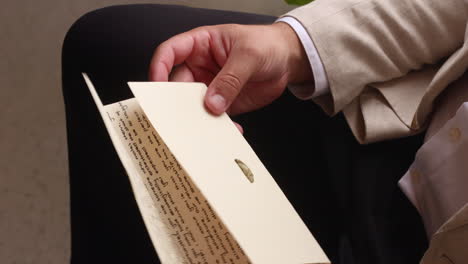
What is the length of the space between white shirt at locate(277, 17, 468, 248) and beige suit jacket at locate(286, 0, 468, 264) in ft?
0.17

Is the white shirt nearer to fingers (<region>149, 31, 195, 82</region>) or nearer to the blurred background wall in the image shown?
fingers (<region>149, 31, 195, 82</region>)

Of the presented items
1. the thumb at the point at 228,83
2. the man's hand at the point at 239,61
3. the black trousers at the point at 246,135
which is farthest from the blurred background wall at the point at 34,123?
the thumb at the point at 228,83

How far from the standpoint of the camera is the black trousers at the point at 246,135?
1.77 ft

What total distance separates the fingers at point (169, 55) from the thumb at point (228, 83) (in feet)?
0.29

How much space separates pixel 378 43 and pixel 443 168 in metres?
0.23

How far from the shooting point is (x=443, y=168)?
1.62 ft

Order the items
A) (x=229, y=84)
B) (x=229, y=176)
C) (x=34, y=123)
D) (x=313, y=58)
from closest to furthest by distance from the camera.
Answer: (x=229, y=176)
(x=229, y=84)
(x=313, y=58)
(x=34, y=123)

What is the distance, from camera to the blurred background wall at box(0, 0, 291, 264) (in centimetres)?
109

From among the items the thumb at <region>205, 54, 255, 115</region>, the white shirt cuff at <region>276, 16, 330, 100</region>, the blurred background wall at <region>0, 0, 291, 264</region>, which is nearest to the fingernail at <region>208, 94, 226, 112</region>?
the thumb at <region>205, 54, 255, 115</region>

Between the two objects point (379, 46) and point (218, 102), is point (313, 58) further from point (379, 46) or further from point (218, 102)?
point (218, 102)

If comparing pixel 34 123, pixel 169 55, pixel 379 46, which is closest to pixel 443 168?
pixel 379 46

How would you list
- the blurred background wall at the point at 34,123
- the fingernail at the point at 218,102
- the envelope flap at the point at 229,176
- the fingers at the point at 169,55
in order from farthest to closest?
the blurred background wall at the point at 34,123, the fingers at the point at 169,55, the fingernail at the point at 218,102, the envelope flap at the point at 229,176

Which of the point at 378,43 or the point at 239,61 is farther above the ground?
the point at 239,61

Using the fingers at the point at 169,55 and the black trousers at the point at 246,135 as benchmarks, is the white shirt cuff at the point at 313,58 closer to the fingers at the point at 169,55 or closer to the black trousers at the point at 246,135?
the black trousers at the point at 246,135
